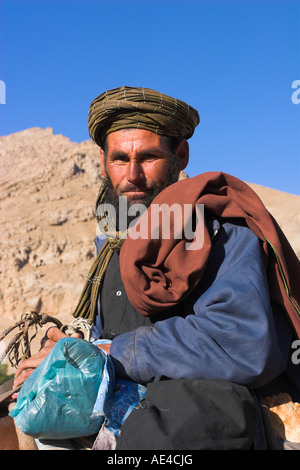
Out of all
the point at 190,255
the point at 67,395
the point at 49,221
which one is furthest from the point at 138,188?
the point at 49,221

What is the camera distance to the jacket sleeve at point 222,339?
70.8 inches

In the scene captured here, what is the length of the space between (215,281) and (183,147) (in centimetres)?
125

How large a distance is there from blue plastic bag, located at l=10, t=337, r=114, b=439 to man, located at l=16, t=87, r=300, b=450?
0.16 meters

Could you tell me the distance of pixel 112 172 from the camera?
2.86 meters

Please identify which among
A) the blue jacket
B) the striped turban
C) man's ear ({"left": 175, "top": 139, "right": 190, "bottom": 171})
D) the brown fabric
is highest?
the striped turban

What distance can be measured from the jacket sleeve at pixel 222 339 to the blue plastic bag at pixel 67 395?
7.3 inches

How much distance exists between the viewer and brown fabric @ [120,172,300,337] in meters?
1.99

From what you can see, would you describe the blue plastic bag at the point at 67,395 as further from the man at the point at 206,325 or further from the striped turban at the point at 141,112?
the striped turban at the point at 141,112

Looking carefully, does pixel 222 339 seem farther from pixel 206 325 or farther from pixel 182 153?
pixel 182 153

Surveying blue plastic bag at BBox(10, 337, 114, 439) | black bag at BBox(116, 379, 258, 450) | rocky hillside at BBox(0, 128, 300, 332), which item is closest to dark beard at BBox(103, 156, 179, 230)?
blue plastic bag at BBox(10, 337, 114, 439)

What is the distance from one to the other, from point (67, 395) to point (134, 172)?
136cm

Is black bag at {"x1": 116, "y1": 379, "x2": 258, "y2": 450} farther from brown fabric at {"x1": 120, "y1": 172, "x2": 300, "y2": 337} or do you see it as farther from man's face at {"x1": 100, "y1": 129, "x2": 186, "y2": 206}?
man's face at {"x1": 100, "y1": 129, "x2": 186, "y2": 206}

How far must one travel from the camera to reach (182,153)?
3012mm

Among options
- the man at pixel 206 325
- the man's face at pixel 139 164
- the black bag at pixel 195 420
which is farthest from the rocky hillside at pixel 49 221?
the black bag at pixel 195 420
